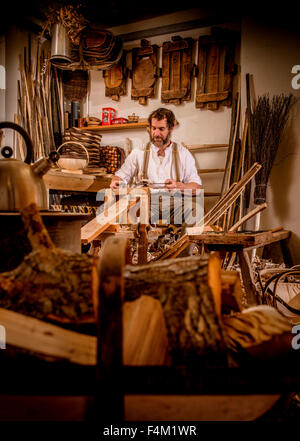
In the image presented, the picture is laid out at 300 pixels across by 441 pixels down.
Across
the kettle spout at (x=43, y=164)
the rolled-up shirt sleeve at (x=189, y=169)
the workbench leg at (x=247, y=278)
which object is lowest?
the workbench leg at (x=247, y=278)

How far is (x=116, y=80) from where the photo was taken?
561 cm

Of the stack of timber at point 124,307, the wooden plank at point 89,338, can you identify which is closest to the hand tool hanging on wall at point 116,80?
the stack of timber at point 124,307

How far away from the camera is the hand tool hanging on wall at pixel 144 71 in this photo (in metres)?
5.31

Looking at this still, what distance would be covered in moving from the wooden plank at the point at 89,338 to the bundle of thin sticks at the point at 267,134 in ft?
11.2

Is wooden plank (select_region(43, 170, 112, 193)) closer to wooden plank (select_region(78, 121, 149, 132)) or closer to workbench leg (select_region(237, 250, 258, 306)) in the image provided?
wooden plank (select_region(78, 121, 149, 132))

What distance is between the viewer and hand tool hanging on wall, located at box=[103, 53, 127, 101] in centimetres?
555

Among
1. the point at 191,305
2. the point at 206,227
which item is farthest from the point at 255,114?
the point at 191,305

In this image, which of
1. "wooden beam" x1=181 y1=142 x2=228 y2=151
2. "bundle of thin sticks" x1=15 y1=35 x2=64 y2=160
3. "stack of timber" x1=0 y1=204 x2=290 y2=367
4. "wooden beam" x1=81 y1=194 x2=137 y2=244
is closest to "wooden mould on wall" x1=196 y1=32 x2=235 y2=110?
"wooden beam" x1=181 y1=142 x2=228 y2=151

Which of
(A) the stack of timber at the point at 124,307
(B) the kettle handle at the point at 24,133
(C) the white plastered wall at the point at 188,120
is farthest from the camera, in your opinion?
(C) the white plastered wall at the point at 188,120

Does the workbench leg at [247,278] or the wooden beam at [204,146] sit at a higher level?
the wooden beam at [204,146]

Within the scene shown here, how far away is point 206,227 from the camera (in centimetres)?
278

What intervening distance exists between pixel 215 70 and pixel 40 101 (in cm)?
305

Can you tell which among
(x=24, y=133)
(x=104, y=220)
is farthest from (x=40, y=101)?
(x=24, y=133)

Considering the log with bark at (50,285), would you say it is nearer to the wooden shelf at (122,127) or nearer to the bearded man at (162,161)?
the bearded man at (162,161)
